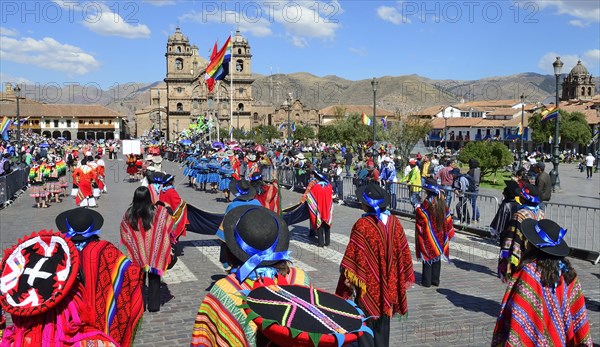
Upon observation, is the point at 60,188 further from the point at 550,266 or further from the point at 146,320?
the point at 550,266

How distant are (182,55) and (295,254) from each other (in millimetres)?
96325

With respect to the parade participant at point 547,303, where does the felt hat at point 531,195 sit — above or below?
above

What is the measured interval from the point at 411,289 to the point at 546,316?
4905 millimetres

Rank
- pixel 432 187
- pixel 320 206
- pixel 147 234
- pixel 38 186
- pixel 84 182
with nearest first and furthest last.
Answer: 1. pixel 147 234
2. pixel 432 187
3. pixel 320 206
4. pixel 84 182
5. pixel 38 186

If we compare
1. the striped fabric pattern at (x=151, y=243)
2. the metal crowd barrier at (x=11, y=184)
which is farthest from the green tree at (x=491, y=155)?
the striped fabric pattern at (x=151, y=243)

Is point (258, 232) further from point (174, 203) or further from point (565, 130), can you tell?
point (565, 130)

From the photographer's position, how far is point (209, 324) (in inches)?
115

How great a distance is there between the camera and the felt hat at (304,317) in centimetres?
227

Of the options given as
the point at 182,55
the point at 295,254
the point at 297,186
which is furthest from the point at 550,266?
the point at 182,55

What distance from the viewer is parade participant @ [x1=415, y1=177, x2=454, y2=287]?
28.2ft

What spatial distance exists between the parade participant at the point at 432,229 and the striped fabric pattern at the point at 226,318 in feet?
19.3

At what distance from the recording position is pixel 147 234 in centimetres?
688

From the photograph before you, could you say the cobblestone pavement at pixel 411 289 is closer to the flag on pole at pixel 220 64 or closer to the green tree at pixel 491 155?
the green tree at pixel 491 155

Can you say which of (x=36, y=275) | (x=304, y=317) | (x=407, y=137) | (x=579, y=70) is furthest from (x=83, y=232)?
(x=579, y=70)
